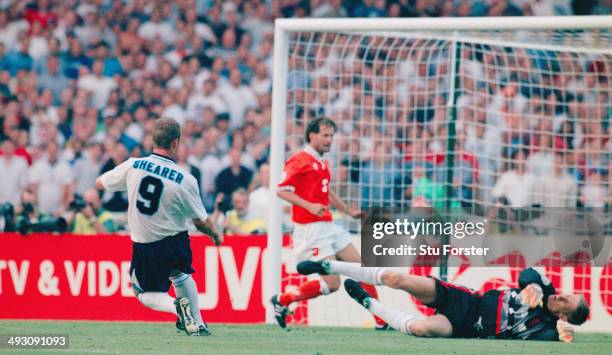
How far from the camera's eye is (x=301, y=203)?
10.4m

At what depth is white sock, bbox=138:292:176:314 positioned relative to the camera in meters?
8.74

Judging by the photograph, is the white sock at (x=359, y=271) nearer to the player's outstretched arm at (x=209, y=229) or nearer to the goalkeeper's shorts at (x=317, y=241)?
the player's outstretched arm at (x=209, y=229)

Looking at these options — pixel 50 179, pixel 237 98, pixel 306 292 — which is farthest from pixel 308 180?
pixel 237 98

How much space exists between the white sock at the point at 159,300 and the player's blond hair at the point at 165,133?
3.82 ft

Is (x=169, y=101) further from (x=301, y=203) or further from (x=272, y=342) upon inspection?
(x=272, y=342)

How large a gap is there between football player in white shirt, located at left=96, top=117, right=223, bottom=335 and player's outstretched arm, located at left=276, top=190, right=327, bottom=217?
1.61m

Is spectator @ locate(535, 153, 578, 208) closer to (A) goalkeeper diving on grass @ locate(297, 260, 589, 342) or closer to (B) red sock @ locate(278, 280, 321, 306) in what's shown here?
(B) red sock @ locate(278, 280, 321, 306)

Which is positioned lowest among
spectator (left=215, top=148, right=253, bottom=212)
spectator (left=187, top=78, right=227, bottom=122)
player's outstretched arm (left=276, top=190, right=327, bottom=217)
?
player's outstretched arm (left=276, top=190, right=327, bottom=217)

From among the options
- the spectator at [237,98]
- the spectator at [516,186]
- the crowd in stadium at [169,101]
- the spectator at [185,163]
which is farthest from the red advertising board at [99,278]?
the spectator at [237,98]

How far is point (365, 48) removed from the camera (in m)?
12.6

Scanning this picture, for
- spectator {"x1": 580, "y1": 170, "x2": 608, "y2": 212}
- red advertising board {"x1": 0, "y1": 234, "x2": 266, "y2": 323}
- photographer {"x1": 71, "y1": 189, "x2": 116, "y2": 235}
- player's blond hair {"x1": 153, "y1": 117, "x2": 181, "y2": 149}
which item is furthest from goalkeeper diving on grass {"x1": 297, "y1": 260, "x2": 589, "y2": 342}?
photographer {"x1": 71, "y1": 189, "x2": 116, "y2": 235}

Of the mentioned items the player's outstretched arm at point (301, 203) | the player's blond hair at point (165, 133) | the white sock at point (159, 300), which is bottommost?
the white sock at point (159, 300)

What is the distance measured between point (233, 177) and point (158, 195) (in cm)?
577

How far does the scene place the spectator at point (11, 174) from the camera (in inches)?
585
